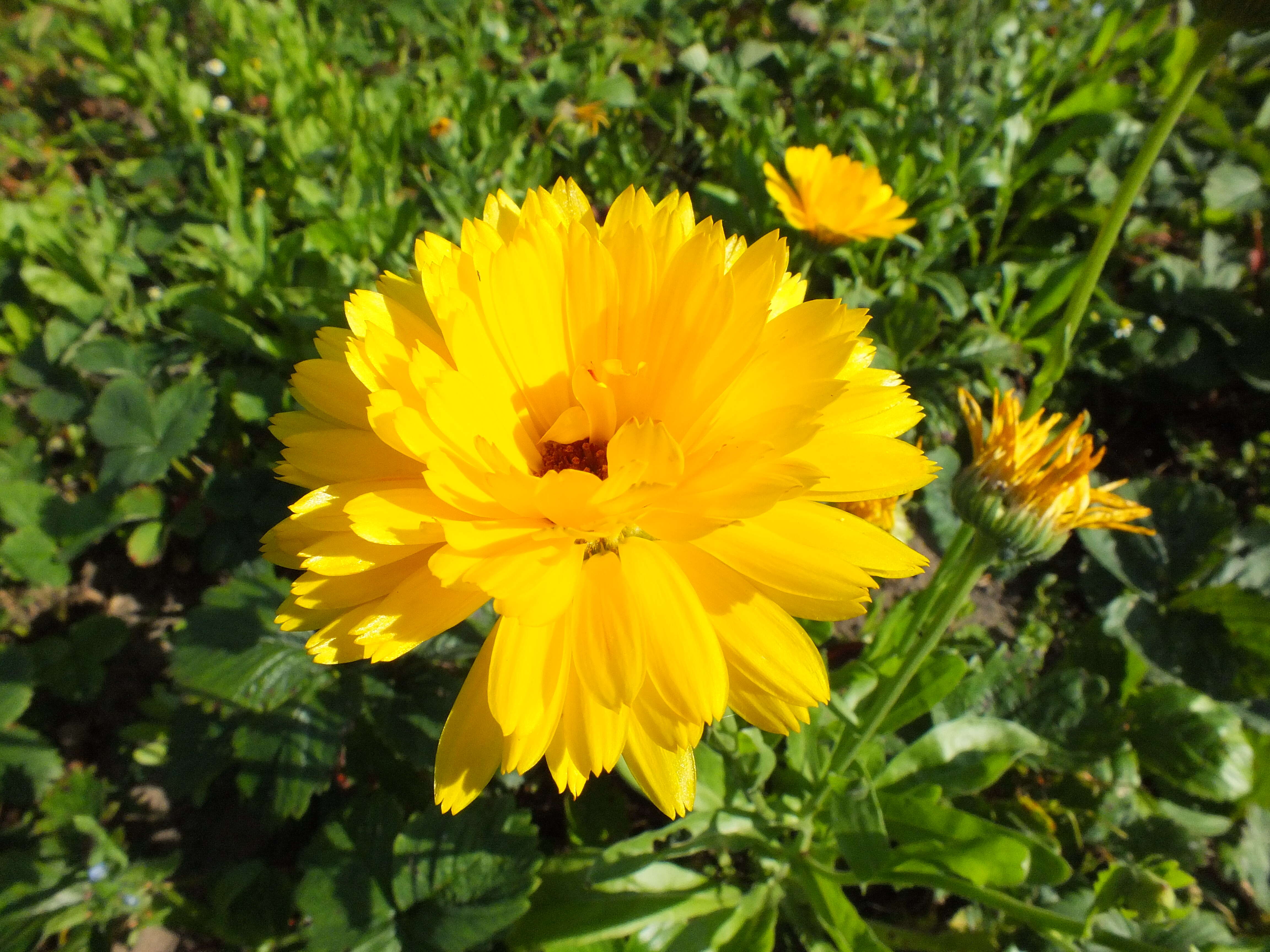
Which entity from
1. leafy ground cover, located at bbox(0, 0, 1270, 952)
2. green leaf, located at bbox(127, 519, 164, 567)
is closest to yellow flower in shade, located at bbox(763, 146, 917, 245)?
leafy ground cover, located at bbox(0, 0, 1270, 952)

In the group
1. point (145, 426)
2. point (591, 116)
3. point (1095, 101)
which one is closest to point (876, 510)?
point (145, 426)

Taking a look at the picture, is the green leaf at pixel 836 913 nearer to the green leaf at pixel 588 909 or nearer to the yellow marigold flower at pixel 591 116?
the green leaf at pixel 588 909

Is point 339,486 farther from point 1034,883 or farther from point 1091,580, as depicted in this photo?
point 1091,580

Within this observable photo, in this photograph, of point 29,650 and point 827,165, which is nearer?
point 29,650

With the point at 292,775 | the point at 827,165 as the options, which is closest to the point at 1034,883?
the point at 292,775

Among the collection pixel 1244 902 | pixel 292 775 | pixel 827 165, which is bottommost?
pixel 1244 902

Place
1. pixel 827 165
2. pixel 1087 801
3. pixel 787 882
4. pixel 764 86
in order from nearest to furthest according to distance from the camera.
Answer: pixel 787 882, pixel 1087 801, pixel 827 165, pixel 764 86

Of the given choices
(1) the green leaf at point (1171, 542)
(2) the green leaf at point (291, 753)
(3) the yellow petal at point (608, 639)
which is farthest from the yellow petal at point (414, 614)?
(1) the green leaf at point (1171, 542)
